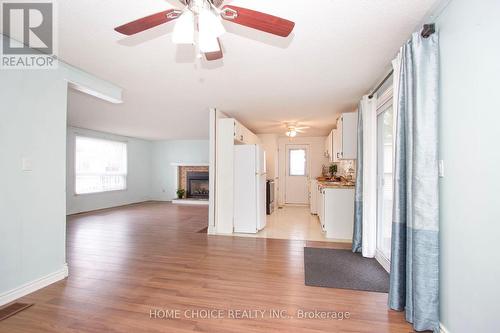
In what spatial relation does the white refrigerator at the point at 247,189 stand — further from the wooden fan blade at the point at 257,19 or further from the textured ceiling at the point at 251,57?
the wooden fan blade at the point at 257,19

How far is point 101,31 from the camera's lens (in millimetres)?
2006

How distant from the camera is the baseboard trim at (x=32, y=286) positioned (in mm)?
2062

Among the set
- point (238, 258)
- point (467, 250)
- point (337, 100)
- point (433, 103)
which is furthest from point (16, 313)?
point (337, 100)

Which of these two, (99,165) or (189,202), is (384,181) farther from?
(99,165)

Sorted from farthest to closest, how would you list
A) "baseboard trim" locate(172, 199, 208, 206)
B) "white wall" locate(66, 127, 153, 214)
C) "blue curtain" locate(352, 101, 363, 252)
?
"baseboard trim" locate(172, 199, 208, 206) → "white wall" locate(66, 127, 153, 214) → "blue curtain" locate(352, 101, 363, 252)

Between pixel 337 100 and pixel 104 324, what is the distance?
4.18m

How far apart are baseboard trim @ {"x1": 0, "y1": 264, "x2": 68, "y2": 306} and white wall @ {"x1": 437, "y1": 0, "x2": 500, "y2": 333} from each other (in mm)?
3579

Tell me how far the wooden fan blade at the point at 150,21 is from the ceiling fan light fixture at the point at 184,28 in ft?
0.12

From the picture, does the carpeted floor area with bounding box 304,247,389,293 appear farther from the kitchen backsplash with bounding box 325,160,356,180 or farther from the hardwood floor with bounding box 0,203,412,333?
the kitchen backsplash with bounding box 325,160,356,180

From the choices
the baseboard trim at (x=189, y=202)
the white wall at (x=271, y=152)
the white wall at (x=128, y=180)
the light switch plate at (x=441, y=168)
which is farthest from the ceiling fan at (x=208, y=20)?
the baseboard trim at (x=189, y=202)

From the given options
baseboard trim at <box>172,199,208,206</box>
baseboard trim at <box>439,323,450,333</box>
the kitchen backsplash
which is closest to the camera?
baseboard trim at <box>439,323,450,333</box>

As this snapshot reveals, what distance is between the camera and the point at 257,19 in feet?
4.32

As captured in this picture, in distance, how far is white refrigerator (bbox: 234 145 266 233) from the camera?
4.41m

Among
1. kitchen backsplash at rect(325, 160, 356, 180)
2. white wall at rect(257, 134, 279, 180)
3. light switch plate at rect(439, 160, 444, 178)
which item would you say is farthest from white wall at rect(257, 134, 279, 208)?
light switch plate at rect(439, 160, 444, 178)
